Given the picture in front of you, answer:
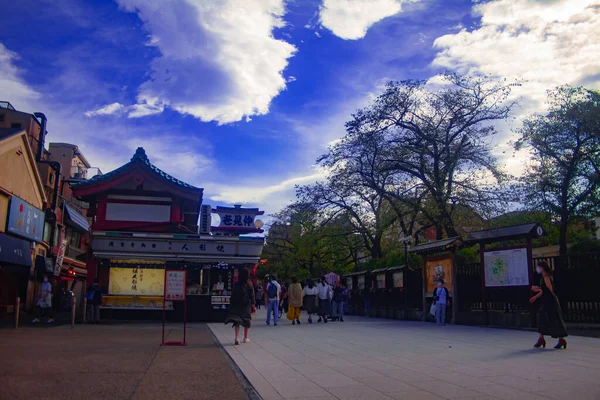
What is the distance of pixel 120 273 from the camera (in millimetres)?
21109

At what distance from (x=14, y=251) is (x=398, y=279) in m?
Result: 17.3

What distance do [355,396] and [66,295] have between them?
28843 millimetres

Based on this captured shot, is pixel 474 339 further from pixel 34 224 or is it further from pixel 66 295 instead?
pixel 66 295

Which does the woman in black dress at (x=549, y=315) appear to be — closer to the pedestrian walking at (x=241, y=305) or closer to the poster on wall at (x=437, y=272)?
the pedestrian walking at (x=241, y=305)

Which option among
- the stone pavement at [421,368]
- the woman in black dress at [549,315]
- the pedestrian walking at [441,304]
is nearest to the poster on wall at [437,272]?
the pedestrian walking at [441,304]

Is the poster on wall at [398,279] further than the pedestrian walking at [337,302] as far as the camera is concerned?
Yes

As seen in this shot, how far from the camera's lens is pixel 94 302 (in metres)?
19.6

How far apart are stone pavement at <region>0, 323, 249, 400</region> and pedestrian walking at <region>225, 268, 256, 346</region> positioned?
0.69 meters

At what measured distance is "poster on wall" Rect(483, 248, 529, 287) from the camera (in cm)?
Answer: 1559

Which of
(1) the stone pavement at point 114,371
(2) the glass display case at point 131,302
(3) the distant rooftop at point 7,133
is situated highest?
(3) the distant rooftop at point 7,133

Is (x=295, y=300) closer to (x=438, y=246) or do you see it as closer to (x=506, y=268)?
(x=438, y=246)

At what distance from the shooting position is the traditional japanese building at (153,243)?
2086 cm

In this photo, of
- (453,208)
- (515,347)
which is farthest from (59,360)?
(453,208)

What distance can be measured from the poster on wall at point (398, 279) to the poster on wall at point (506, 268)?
7491 millimetres
